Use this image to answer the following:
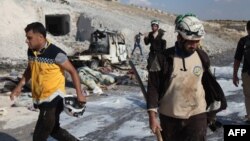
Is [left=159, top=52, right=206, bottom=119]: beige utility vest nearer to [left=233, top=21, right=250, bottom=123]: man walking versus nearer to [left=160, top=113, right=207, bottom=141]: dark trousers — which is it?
[left=160, top=113, right=207, bottom=141]: dark trousers

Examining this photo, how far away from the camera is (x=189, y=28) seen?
4430 millimetres

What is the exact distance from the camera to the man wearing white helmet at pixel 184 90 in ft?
14.7

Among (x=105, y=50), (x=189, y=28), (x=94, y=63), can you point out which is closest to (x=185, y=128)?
(x=189, y=28)

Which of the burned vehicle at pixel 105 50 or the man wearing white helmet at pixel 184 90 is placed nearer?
the man wearing white helmet at pixel 184 90

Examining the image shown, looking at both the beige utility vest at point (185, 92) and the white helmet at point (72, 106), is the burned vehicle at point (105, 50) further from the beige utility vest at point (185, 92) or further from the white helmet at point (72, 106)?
the beige utility vest at point (185, 92)

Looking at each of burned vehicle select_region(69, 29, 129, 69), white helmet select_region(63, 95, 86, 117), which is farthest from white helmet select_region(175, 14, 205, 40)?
burned vehicle select_region(69, 29, 129, 69)

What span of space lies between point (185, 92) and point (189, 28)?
0.61 m

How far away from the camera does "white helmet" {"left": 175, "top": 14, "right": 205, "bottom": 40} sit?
4418 millimetres

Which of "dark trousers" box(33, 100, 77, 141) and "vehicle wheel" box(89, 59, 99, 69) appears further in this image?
"vehicle wheel" box(89, 59, 99, 69)

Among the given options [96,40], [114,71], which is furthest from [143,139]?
[96,40]

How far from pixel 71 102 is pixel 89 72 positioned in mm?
8488

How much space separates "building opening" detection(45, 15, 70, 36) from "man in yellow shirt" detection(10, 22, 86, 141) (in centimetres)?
2564

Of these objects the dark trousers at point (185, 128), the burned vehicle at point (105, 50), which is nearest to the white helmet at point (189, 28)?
the dark trousers at point (185, 128)

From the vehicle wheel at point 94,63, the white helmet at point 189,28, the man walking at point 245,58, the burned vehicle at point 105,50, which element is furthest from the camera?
the burned vehicle at point 105,50
